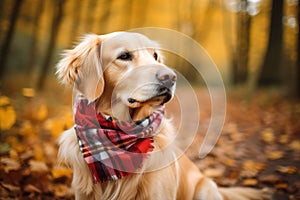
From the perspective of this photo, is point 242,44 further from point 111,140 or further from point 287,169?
point 111,140

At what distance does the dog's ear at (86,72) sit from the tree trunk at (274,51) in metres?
1.76

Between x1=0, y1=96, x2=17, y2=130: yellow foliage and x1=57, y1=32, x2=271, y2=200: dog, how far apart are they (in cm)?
81

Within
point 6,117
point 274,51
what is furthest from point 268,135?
point 6,117

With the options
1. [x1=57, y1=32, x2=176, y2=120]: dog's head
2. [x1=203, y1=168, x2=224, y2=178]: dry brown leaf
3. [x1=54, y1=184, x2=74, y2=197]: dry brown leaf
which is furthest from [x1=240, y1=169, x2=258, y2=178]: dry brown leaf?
[x1=54, y1=184, x2=74, y2=197]: dry brown leaf

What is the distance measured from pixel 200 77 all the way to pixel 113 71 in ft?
4.00

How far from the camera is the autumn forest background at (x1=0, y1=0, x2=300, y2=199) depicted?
286 cm

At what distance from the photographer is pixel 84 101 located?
6.57 ft

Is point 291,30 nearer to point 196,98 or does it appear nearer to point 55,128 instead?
point 196,98

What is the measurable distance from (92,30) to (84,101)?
1.14 m

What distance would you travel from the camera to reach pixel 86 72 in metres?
1.98

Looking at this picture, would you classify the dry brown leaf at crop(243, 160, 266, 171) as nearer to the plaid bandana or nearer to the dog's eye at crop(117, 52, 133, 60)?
the plaid bandana

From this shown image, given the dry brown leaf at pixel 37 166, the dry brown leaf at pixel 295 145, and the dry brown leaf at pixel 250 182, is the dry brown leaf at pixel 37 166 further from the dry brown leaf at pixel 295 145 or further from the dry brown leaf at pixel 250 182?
the dry brown leaf at pixel 295 145

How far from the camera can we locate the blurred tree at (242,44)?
3113mm

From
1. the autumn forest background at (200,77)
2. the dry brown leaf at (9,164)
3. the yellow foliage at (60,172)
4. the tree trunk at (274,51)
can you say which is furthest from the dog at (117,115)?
the tree trunk at (274,51)
